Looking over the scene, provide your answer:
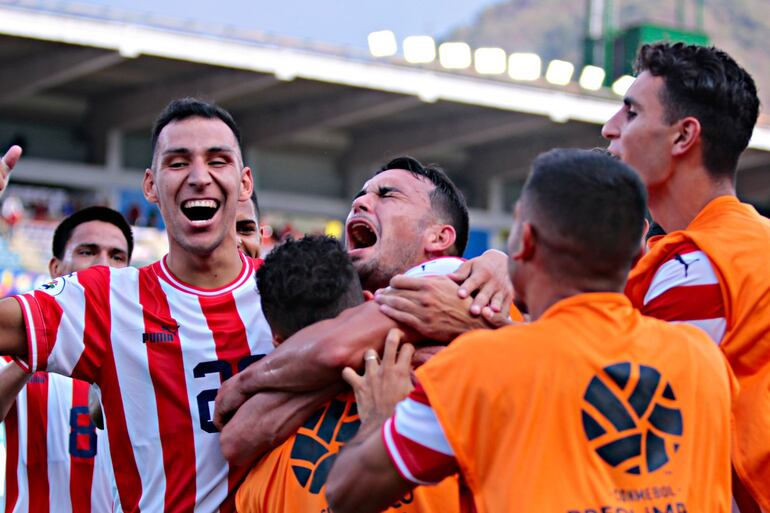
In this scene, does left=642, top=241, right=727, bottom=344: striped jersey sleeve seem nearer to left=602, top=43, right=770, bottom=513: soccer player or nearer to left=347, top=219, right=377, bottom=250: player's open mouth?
left=602, top=43, right=770, bottom=513: soccer player

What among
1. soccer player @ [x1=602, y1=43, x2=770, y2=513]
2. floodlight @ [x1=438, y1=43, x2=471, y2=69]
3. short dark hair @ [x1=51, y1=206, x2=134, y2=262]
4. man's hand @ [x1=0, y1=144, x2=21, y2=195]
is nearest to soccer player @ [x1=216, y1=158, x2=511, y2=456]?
soccer player @ [x1=602, y1=43, x2=770, y2=513]

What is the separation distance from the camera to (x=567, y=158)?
253 cm

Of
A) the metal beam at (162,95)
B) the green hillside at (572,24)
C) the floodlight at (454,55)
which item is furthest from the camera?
the green hillside at (572,24)

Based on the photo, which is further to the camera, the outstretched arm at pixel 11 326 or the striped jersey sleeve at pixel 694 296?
the outstretched arm at pixel 11 326

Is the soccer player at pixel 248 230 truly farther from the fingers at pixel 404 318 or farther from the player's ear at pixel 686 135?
the player's ear at pixel 686 135

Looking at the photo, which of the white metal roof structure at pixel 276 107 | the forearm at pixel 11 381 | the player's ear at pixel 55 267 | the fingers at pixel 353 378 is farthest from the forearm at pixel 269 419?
the white metal roof structure at pixel 276 107

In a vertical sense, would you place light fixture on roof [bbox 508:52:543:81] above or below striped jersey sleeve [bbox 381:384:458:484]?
above

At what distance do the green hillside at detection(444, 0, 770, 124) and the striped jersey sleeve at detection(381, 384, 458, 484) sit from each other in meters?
91.2

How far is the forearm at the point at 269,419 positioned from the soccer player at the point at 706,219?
1.02m

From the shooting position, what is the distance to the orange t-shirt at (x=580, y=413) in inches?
91.9

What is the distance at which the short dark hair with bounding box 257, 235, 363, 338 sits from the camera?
303 centimetres

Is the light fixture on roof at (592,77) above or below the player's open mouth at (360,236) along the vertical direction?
above

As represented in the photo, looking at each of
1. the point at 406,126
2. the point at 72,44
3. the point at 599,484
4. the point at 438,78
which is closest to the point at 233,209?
the point at 599,484

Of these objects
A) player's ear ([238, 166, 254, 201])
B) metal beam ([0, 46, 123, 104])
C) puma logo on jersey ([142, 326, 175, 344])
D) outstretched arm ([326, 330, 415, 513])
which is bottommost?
outstretched arm ([326, 330, 415, 513])
